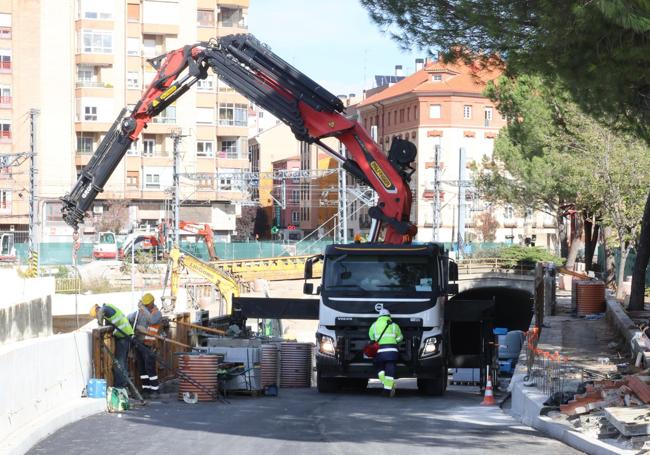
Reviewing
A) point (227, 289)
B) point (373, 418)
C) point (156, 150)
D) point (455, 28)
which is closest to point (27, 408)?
point (373, 418)

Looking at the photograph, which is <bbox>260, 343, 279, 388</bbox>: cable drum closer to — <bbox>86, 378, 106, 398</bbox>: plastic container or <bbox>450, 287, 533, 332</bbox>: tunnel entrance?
<bbox>86, 378, 106, 398</bbox>: plastic container

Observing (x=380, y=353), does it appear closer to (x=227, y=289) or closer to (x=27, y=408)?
(x=27, y=408)

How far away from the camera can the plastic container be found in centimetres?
1764

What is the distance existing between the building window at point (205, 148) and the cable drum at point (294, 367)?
5756 centimetres

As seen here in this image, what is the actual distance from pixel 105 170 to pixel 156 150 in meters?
53.1

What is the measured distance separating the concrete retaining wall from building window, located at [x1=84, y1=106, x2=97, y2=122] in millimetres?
54047

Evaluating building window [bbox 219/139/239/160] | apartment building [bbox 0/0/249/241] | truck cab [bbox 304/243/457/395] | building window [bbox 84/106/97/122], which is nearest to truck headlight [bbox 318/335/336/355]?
truck cab [bbox 304/243/457/395]

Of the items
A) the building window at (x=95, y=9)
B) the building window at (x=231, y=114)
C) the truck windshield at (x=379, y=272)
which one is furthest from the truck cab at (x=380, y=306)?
the building window at (x=231, y=114)

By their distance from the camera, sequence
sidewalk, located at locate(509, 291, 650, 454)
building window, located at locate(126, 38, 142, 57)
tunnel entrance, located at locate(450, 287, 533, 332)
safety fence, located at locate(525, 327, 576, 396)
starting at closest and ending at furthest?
sidewalk, located at locate(509, 291, 650, 454) < safety fence, located at locate(525, 327, 576, 396) < tunnel entrance, located at locate(450, 287, 533, 332) < building window, located at locate(126, 38, 142, 57)

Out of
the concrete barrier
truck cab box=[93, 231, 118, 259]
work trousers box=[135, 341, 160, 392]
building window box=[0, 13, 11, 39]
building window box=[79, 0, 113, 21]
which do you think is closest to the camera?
the concrete barrier

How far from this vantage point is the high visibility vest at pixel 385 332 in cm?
2072

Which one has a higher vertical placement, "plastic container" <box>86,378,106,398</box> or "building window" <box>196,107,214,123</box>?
"building window" <box>196,107,214,123</box>

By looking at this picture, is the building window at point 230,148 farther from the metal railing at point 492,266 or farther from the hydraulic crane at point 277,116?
the hydraulic crane at point 277,116

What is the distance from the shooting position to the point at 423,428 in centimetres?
1531
